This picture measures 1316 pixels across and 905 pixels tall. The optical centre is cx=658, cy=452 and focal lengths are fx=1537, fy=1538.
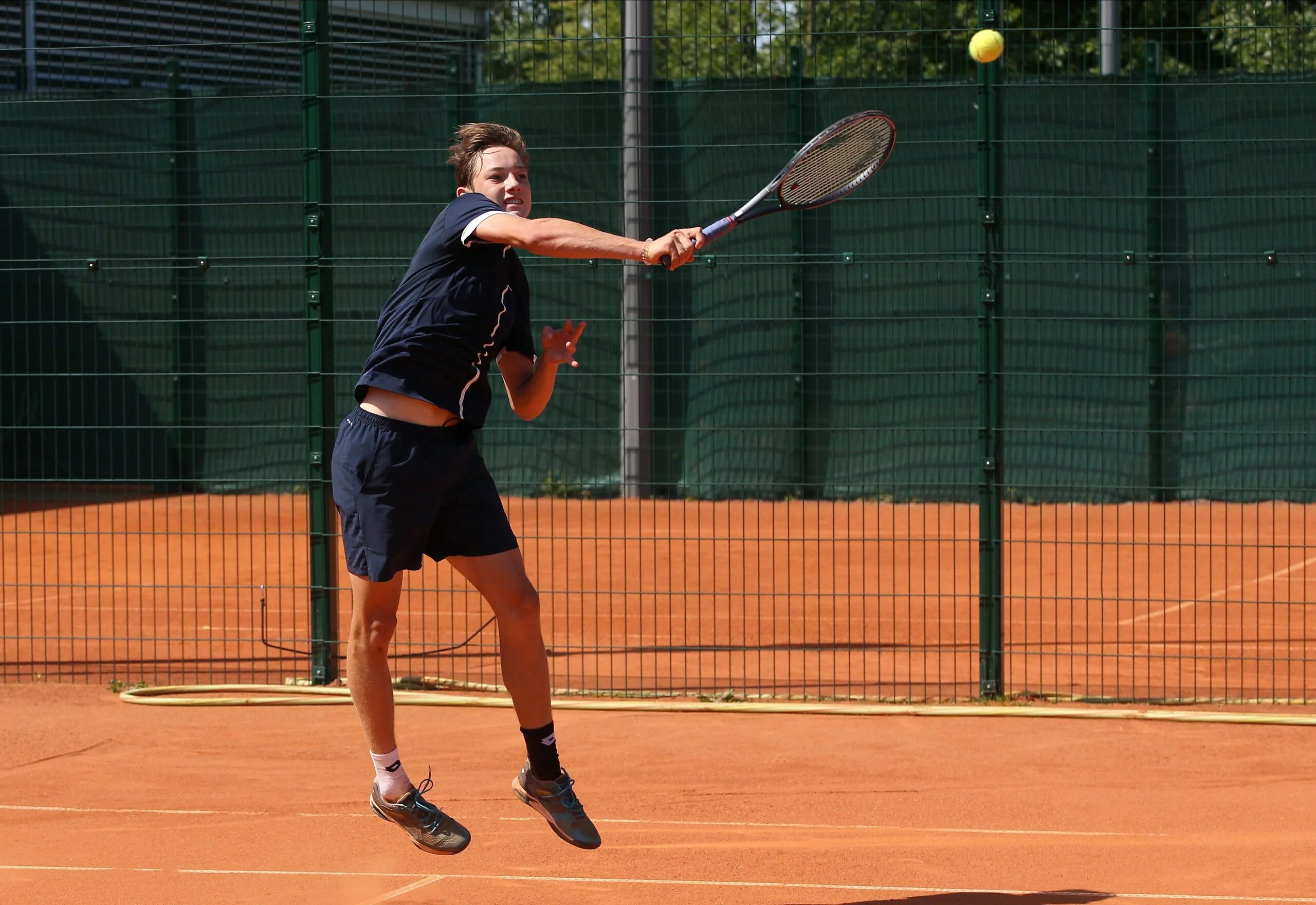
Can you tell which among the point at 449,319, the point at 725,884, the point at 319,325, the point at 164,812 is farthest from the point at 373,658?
the point at 319,325

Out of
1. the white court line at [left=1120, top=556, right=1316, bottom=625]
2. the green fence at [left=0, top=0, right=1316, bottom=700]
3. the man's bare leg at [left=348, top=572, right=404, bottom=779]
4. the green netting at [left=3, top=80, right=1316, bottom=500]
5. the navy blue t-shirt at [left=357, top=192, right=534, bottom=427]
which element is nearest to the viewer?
the navy blue t-shirt at [left=357, top=192, right=534, bottom=427]

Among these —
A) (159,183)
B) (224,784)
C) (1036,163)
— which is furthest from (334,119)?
(224,784)

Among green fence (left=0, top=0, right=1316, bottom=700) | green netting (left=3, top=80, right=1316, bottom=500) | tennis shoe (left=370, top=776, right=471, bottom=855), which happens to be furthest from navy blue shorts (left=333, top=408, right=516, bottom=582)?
green netting (left=3, top=80, right=1316, bottom=500)

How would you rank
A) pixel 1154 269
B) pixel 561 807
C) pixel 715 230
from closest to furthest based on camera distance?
pixel 715 230 → pixel 561 807 → pixel 1154 269

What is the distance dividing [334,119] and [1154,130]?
777 centimetres

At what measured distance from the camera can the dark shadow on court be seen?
4211 millimetres

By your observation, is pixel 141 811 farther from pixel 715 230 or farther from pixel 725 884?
pixel 715 230

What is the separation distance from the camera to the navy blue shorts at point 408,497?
4117 mm

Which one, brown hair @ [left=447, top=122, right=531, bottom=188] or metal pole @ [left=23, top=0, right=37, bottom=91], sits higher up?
metal pole @ [left=23, top=0, right=37, bottom=91]

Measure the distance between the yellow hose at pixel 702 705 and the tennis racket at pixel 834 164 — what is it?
2740 millimetres

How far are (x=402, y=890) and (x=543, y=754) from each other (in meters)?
0.58

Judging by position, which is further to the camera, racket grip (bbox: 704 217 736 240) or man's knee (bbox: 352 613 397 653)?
man's knee (bbox: 352 613 397 653)

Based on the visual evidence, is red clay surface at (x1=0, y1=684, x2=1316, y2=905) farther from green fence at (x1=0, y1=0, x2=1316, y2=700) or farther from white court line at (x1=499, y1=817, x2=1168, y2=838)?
green fence at (x1=0, y1=0, x2=1316, y2=700)

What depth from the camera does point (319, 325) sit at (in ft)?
23.9
